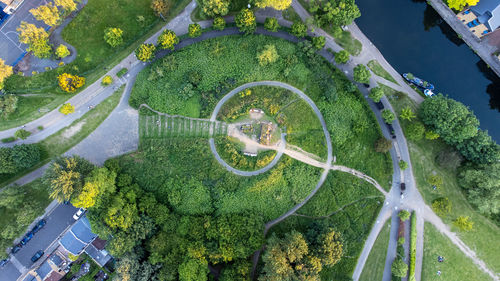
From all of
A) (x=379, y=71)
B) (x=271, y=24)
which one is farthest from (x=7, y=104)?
(x=379, y=71)

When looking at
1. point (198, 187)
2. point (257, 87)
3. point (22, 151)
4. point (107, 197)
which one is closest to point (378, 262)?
point (198, 187)

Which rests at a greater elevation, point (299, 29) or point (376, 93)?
point (299, 29)

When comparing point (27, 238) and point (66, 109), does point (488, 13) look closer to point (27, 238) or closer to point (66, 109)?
point (66, 109)

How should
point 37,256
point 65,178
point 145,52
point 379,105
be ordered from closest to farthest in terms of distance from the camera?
point 65,178 < point 145,52 < point 37,256 < point 379,105

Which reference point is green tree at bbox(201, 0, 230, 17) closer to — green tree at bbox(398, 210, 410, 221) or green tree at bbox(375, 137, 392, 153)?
green tree at bbox(375, 137, 392, 153)

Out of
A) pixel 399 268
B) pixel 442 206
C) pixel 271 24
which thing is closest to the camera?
pixel 399 268

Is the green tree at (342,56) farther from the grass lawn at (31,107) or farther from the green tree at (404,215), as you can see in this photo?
the grass lawn at (31,107)
